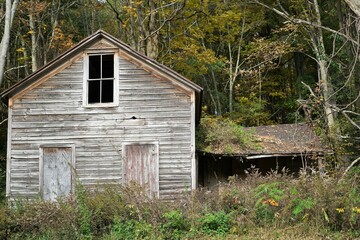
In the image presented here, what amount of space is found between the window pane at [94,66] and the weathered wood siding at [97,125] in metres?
0.58

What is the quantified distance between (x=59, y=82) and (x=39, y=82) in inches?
29.7

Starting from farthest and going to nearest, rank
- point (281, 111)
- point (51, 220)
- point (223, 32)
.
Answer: point (281, 111) < point (223, 32) < point (51, 220)

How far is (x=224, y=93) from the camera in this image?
31.0 metres

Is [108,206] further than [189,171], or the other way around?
[189,171]

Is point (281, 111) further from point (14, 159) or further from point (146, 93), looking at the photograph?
point (14, 159)

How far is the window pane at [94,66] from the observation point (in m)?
16.3

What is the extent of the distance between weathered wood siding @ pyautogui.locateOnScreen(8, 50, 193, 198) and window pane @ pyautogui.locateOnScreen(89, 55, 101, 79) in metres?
0.58

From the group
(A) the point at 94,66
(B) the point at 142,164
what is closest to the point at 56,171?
(B) the point at 142,164

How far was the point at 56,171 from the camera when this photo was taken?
1542cm

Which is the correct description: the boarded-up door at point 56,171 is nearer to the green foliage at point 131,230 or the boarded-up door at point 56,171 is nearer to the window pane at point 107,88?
the window pane at point 107,88

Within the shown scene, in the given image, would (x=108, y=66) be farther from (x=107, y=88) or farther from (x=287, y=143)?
(x=287, y=143)

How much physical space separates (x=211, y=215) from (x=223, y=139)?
7.25 m

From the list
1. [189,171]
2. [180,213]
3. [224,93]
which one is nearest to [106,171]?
[189,171]

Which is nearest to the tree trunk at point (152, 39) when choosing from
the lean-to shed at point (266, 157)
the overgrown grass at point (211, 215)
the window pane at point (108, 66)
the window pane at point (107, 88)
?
the window pane at point (108, 66)
